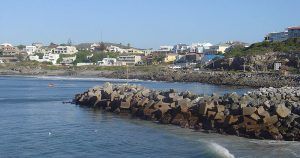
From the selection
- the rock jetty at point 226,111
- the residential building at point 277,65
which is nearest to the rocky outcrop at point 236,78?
the residential building at point 277,65

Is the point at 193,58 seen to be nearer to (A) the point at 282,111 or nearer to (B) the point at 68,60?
(B) the point at 68,60

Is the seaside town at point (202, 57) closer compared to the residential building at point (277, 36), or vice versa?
the seaside town at point (202, 57)

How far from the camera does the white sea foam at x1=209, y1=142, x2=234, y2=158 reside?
14.9m

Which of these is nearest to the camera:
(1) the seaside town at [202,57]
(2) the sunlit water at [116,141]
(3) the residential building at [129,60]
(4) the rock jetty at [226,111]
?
(2) the sunlit water at [116,141]

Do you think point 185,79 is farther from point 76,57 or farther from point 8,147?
point 76,57

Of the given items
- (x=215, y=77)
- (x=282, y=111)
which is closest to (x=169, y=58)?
(x=215, y=77)

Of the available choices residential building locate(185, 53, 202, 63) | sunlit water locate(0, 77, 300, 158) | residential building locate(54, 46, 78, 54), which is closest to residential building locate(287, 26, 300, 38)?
residential building locate(185, 53, 202, 63)

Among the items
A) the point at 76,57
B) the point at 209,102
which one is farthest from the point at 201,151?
the point at 76,57

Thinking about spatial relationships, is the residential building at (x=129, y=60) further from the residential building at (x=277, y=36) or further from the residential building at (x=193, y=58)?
the residential building at (x=277, y=36)

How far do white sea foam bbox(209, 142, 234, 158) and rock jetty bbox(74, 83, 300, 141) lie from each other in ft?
6.70

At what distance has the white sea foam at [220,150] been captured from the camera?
14894 mm

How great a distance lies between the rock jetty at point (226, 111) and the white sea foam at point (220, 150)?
6.70 feet

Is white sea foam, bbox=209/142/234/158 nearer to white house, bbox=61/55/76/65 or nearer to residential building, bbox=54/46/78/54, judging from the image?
white house, bbox=61/55/76/65

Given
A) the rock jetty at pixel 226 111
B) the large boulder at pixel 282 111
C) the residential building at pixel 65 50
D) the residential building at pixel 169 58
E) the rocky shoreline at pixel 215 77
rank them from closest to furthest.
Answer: the rock jetty at pixel 226 111
the large boulder at pixel 282 111
the rocky shoreline at pixel 215 77
the residential building at pixel 169 58
the residential building at pixel 65 50
